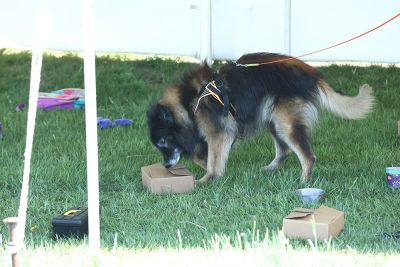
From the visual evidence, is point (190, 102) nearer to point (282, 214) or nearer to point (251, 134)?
point (251, 134)

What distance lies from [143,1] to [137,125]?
101 inches

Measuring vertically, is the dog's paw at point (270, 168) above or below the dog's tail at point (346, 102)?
below

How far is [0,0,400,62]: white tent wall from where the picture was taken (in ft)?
29.2

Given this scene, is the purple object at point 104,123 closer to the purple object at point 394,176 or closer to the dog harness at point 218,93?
the dog harness at point 218,93

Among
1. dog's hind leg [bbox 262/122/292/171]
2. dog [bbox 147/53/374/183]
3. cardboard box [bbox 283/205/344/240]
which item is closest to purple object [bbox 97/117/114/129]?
dog [bbox 147/53/374/183]

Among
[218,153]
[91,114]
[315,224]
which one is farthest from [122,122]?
[91,114]

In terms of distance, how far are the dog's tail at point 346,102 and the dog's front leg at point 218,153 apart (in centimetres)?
82

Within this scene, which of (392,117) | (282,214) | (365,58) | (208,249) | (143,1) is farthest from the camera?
(143,1)

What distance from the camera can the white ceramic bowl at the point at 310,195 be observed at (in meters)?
5.24

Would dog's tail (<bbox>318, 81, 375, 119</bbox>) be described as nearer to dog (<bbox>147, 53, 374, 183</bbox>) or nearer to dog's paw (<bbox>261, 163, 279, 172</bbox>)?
dog (<bbox>147, 53, 374, 183</bbox>)

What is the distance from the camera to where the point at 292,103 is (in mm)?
5809

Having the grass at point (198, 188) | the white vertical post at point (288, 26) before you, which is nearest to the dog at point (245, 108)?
the grass at point (198, 188)

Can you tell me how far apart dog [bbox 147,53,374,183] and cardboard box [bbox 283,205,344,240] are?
113cm

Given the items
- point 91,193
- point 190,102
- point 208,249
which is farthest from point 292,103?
point 91,193
